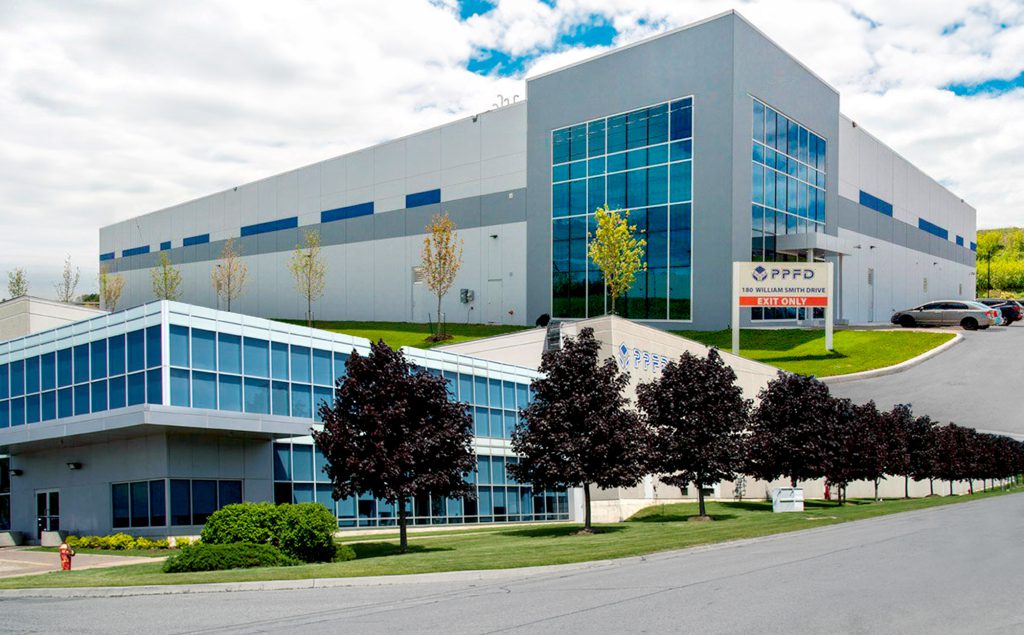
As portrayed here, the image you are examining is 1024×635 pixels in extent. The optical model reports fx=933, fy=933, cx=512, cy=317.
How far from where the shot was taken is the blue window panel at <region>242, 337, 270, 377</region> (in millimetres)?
29891

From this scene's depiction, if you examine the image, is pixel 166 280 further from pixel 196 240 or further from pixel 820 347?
pixel 820 347

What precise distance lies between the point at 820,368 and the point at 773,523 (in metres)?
23.9

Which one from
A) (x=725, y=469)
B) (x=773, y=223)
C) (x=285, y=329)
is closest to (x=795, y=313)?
(x=773, y=223)

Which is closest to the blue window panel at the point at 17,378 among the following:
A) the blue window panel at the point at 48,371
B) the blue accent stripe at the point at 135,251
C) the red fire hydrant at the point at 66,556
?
the blue window panel at the point at 48,371

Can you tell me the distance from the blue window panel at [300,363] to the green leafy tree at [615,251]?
28453 mm

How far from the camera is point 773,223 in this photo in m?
60.3

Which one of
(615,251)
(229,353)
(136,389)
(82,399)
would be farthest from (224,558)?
(615,251)

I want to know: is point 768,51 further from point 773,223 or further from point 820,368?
point 820,368

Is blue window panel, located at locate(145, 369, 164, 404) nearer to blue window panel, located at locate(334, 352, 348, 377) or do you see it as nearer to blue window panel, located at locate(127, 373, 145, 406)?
blue window panel, located at locate(127, 373, 145, 406)

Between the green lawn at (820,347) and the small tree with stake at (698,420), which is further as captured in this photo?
the green lawn at (820,347)

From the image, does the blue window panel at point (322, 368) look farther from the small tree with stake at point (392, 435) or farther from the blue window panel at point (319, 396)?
the small tree with stake at point (392, 435)

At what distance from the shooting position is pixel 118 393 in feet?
95.6

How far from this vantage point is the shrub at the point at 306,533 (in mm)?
21031

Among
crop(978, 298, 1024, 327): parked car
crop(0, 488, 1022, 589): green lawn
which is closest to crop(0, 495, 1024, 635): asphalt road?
crop(0, 488, 1022, 589): green lawn
